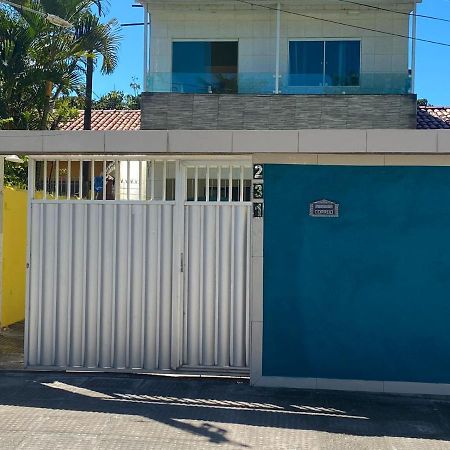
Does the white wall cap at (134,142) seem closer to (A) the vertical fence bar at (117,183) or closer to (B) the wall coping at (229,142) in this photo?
(B) the wall coping at (229,142)

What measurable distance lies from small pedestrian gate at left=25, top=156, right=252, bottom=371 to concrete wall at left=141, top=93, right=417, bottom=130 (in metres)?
6.73

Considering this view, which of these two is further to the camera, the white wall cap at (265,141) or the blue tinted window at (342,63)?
the blue tinted window at (342,63)

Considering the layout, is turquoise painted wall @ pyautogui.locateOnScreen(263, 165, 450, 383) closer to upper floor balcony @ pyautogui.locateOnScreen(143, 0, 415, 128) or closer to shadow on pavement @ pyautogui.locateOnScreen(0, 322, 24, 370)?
shadow on pavement @ pyautogui.locateOnScreen(0, 322, 24, 370)

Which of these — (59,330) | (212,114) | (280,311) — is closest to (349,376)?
(280,311)

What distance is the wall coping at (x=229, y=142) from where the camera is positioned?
6086mm

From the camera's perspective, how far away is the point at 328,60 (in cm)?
1414

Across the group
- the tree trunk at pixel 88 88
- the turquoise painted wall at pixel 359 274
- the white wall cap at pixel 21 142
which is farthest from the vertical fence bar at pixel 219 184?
the tree trunk at pixel 88 88

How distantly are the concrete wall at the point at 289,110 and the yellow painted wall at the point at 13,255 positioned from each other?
4647 millimetres

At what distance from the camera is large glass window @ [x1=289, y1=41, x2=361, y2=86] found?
45.1ft

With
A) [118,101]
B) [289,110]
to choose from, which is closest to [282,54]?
[289,110]

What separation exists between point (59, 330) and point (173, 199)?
1.92 m

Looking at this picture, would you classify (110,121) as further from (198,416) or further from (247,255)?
(198,416)

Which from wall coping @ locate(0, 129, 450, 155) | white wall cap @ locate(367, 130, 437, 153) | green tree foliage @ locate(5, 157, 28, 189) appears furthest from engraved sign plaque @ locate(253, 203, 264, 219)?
green tree foliage @ locate(5, 157, 28, 189)

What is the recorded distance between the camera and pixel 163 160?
22.9 ft
